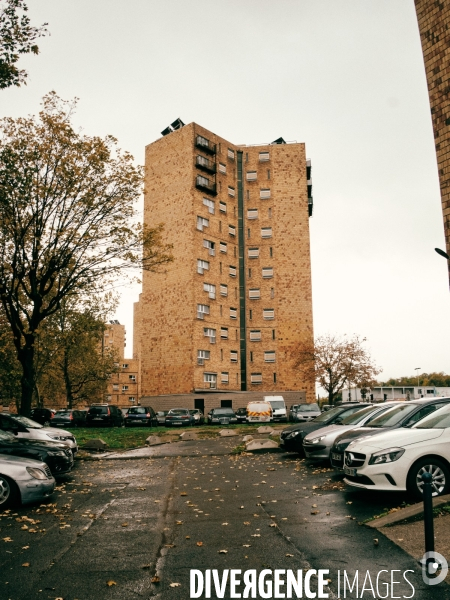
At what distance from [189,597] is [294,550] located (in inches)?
73.8

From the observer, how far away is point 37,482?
376 inches

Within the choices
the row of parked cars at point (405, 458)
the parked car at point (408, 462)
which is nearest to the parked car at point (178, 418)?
the row of parked cars at point (405, 458)

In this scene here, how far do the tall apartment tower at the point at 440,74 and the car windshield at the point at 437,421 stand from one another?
3.14 m

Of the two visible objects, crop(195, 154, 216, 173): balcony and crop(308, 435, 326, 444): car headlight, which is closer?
crop(308, 435, 326, 444): car headlight

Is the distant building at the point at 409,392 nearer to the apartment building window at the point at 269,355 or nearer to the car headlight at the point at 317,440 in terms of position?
the apartment building window at the point at 269,355

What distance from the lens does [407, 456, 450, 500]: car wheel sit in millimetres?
8750

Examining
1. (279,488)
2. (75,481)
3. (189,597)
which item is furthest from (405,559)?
(75,481)

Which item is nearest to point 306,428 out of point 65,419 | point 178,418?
point 178,418

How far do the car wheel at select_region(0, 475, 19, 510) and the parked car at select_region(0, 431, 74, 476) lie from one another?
5.88ft

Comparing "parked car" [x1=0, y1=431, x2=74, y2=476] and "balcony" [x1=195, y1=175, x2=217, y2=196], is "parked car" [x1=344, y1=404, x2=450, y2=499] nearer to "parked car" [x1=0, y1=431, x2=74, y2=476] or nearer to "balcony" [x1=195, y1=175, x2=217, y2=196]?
"parked car" [x1=0, y1=431, x2=74, y2=476]

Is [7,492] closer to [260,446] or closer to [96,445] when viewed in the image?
[260,446]

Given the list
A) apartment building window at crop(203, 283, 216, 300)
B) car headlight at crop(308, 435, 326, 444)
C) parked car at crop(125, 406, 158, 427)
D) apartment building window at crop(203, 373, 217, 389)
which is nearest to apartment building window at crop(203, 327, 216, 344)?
apartment building window at crop(203, 373, 217, 389)

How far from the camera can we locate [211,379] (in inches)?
2045

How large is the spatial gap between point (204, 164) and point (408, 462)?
163 feet
